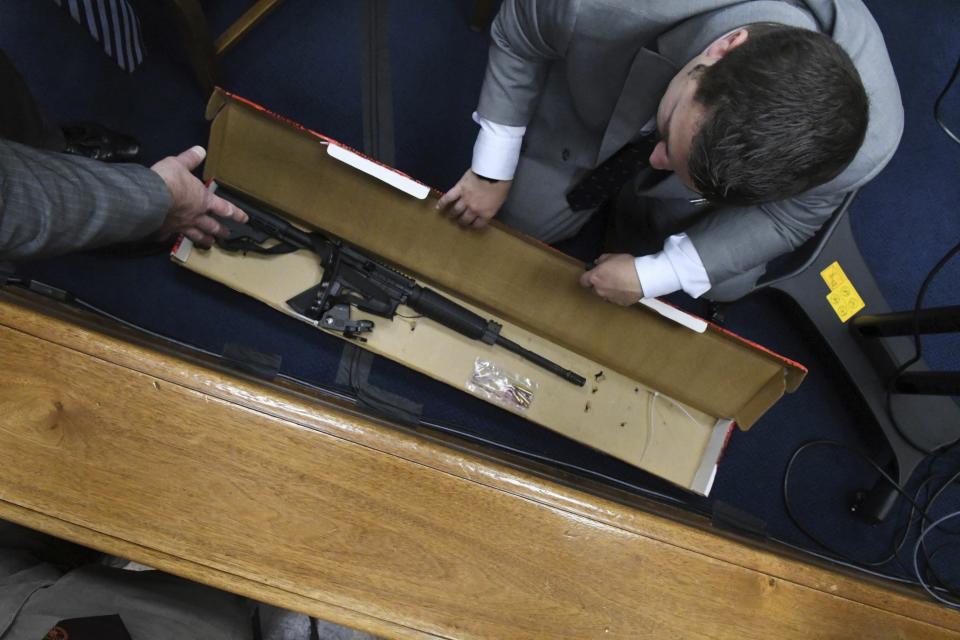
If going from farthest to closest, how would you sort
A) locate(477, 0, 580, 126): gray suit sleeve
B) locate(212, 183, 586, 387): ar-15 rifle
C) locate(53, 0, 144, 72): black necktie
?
locate(53, 0, 144, 72): black necktie < locate(212, 183, 586, 387): ar-15 rifle < locate(477, 0, 580, 126): gray suit sleeve

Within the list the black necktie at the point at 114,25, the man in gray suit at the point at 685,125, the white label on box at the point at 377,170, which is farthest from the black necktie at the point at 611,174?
the black necktie at the point at 114,25

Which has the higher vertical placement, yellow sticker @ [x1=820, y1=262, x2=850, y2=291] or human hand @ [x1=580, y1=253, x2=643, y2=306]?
human hand @ [x1=580, y1=253, x2=643, y2=306]

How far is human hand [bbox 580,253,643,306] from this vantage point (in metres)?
1.06

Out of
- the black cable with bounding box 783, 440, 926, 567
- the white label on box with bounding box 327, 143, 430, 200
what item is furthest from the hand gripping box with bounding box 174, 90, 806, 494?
the black cable with bounding box 783, 440, 926, 567

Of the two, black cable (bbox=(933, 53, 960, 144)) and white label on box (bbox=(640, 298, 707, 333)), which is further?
black cable (bbox=(933, 53, 960, 144))

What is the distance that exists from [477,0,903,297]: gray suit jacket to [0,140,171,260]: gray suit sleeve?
0.53m

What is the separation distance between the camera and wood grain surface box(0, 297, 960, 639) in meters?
0.61

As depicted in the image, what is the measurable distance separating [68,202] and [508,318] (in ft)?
2.63

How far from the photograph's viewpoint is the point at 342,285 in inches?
46.6

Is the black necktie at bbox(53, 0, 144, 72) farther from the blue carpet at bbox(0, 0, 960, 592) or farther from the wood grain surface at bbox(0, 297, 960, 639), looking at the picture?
the wood grain surface at bbox(0, 297, 960, 639)

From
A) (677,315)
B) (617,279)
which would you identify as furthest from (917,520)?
(617,279)

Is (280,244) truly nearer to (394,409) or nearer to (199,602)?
(394,409)

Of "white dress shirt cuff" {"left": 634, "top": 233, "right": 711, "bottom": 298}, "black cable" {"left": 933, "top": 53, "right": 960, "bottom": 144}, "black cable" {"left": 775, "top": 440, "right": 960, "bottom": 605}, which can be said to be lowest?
"black cable" {"left": 775, "top": 440, "right": 960, "bottom": 605}

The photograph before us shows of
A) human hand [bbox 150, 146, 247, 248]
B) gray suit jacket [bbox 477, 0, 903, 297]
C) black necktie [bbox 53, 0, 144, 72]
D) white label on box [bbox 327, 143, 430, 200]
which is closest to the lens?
gray suit jacket [bbox 477, 0, 903, 297]
